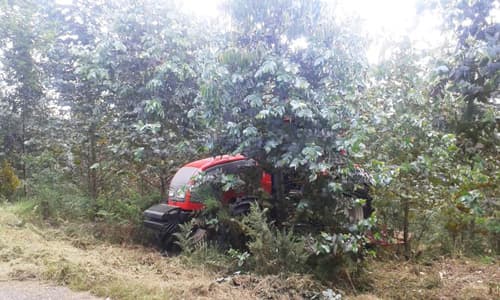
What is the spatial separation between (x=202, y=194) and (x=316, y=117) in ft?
5.61

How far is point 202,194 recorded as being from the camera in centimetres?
486

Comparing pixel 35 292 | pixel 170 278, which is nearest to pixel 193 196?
pixel 170 278

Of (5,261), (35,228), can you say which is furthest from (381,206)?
(35,228)

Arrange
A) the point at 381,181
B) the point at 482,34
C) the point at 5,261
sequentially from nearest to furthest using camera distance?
1. the point at 482,34
2. the point at 381,181
3. the point at 5,261

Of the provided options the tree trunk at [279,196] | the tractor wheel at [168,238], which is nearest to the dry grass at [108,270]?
the tractor wheel at [168,238]

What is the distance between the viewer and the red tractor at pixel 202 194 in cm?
479

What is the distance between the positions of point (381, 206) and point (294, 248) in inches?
65.1

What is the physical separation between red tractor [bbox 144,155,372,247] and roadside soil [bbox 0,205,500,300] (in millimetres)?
498

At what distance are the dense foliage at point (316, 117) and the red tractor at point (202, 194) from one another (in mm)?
250

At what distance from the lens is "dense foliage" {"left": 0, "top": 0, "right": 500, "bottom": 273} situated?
342 cm

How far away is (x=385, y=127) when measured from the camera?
15.5ft

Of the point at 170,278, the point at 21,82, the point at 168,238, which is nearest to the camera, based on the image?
the point at 170,278

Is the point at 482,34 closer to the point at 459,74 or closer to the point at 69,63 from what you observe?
the point at 459,74

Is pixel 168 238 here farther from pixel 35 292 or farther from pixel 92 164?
pixel 92 164
